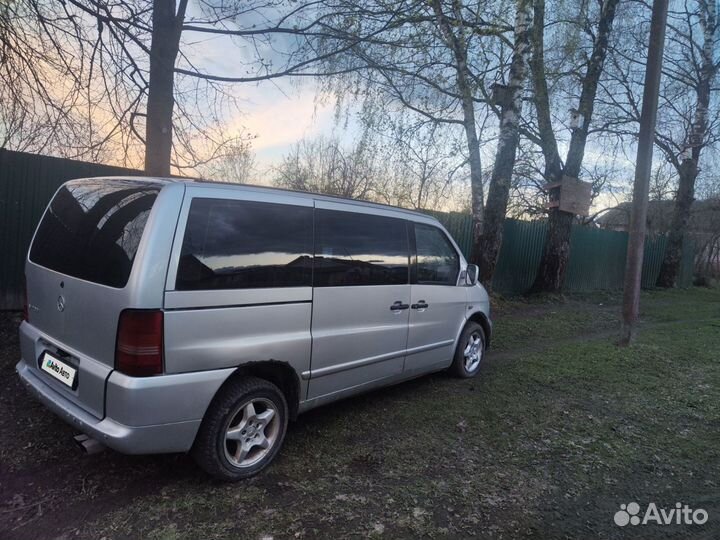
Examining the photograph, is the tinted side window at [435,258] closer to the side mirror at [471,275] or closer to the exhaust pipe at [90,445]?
the side mirror at [471,275]

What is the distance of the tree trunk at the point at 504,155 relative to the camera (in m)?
9.61

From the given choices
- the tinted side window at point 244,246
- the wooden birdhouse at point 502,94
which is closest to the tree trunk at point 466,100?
the wooden birdhouse at point 502,94

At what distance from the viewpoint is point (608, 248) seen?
1641 centimetres

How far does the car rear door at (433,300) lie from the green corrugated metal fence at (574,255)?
6068mm

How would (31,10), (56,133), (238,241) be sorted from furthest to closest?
1. (56,133)
2. (31,10)
3. (238,241)

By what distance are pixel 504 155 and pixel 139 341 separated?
29.7 ft

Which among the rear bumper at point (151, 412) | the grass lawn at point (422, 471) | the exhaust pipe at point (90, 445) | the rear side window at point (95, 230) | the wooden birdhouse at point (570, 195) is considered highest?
the wooden birdhouse at point (570, 195)

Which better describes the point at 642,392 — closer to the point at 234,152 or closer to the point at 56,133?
the point at 234,152

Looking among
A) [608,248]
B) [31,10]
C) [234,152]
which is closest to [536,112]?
[608,248]

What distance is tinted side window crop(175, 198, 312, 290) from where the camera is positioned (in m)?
2.83

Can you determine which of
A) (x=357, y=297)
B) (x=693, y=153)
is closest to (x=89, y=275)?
(x=357, y=297)

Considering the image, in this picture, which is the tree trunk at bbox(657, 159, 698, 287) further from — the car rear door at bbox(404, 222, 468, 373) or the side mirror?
the car rear door at bbox(404, 222, 468, 373)

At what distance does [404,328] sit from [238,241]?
1.91 meters

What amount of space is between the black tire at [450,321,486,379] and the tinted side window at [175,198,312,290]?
8.16 feet
